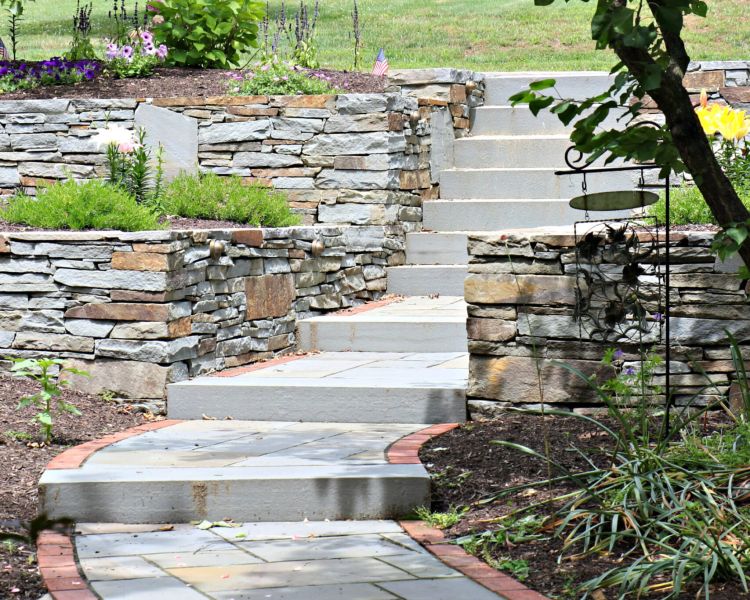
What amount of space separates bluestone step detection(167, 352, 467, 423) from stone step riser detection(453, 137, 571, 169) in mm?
3555

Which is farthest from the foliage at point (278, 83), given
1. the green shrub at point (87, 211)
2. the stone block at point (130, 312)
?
the stone block at point (130, 312)

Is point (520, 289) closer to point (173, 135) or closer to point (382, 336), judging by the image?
point (382, 336)

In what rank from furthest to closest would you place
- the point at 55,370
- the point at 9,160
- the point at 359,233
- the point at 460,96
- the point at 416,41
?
the point at 416,41, the point at 460,96, the point at 9,160, the point at 359,233, the point at 55,370

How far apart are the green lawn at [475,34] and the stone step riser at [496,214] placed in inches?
181

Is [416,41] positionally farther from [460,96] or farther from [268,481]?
[268,481]

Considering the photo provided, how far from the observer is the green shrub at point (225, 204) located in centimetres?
760

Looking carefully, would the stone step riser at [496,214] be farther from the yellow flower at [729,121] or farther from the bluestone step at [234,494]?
the bluestone step at [234,494]

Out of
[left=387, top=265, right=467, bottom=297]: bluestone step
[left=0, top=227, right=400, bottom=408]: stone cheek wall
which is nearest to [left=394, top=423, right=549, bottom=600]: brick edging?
[left=0, top=227, right=400, bottom=408]: stone cheek wall

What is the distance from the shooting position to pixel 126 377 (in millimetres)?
6191

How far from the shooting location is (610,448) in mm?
4750

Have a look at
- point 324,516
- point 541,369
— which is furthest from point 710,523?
point 541,369

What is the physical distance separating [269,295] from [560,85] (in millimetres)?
4398

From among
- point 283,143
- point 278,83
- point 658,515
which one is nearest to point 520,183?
point 283,143

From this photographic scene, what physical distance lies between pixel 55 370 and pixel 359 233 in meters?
2.83
